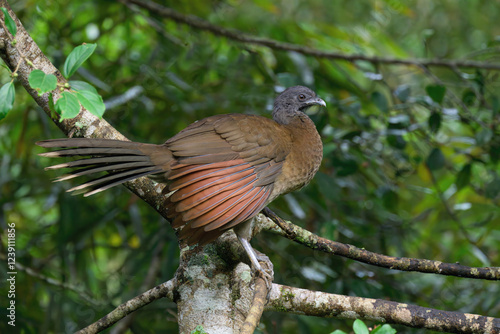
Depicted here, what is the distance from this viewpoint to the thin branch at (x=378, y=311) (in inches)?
80.6

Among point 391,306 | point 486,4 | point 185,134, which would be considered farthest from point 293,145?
point 486,4

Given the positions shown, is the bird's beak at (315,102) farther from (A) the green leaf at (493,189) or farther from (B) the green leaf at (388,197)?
(A) the green leaf at (493,189)

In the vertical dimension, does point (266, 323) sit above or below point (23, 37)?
below

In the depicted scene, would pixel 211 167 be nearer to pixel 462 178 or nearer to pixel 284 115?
pixel 284 115

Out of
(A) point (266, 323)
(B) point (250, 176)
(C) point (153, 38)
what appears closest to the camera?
(B) point (250, 176)

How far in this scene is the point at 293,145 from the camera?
3041 millimetres

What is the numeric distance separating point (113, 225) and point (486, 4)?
4646 millimetres

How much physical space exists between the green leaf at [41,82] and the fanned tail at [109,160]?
0.40m

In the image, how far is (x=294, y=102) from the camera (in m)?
3.56

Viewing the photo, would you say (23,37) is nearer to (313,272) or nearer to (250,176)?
(250,176)

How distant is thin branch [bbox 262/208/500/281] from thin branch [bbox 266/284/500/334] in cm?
24

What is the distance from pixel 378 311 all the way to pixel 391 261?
0.29m

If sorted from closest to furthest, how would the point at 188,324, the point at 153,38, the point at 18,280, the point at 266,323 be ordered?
the point at 188,324
the point at 266,323
the point at 18,280
the point at 153,38

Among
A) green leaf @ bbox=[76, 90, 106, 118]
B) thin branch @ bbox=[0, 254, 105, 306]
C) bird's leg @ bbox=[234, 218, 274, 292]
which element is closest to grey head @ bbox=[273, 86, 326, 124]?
bird's leg @ bbox=[234, 218, 274, 292]
